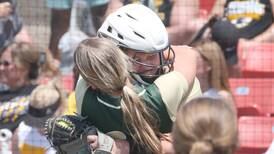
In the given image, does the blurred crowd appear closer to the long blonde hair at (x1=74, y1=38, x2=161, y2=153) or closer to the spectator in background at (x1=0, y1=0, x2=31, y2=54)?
the spectator in background at (x1=0, y1=0, x2=31, y2=54)

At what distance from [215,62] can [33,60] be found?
1.27 m

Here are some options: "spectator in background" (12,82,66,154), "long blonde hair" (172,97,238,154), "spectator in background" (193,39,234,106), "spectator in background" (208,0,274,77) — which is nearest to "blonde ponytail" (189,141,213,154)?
"long blonde hair" (172,97,238,154)

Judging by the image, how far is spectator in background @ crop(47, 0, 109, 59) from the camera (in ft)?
23.1

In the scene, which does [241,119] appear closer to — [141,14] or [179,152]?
[141,14]

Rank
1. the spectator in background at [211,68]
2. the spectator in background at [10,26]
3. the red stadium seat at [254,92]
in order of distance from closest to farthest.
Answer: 1. the spectator in background at [211,68]
2. the red stadium seat at [254,92]
3. the spectator in background at [10,26]

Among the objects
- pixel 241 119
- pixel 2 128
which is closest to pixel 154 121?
pixel 241 119

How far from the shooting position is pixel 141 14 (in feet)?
9.30

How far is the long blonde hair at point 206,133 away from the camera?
90.1 inches

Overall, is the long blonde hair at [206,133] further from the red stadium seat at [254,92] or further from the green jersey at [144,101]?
the red stadium seat at [254,92]

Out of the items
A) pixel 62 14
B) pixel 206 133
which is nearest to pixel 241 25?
pixel 62 14

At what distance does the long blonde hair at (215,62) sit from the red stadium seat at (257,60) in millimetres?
501

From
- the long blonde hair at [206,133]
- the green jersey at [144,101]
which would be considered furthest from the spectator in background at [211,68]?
the long blonde hair at [206,133]

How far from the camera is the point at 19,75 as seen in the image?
618 cm

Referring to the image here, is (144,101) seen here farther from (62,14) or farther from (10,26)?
(62,14)
